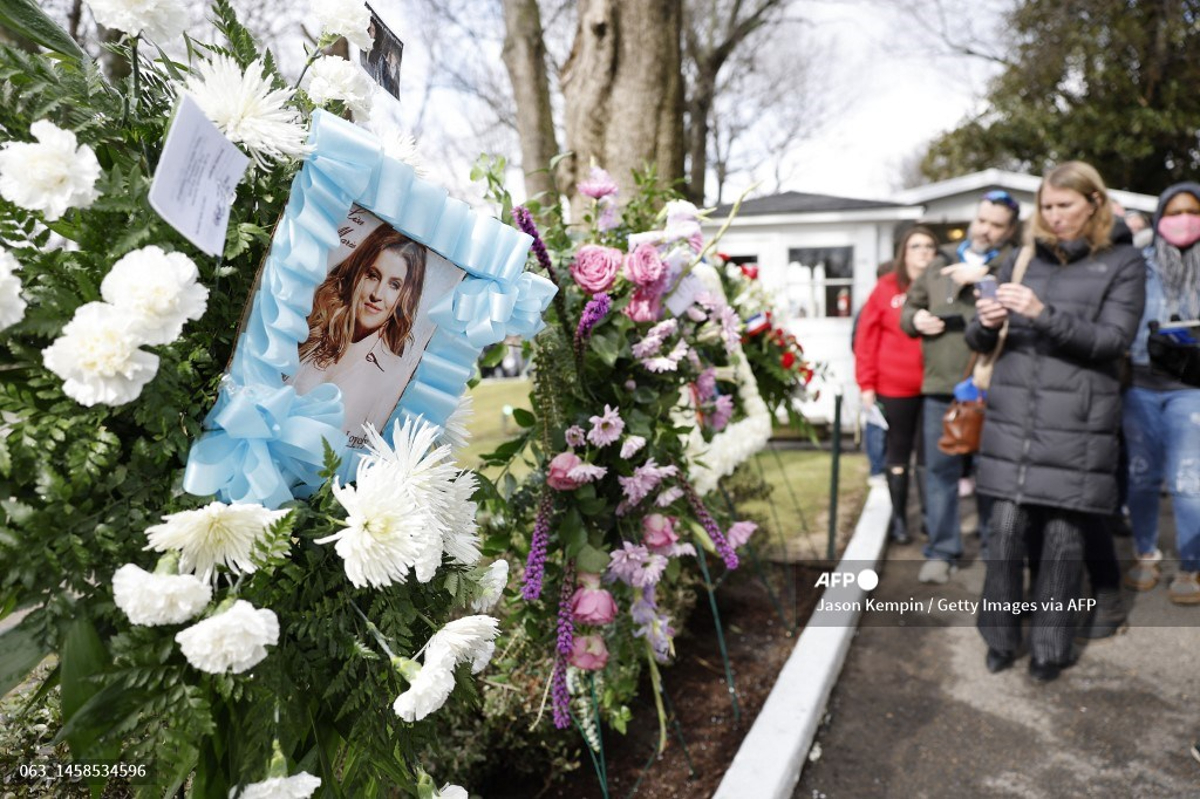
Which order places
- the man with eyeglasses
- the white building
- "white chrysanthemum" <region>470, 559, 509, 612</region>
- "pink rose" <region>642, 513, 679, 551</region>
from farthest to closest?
1. the white building
2. the man with eyeglasses
3. "pink rose" <region>642, 513, 679, 551</region>
4. "white chrysanthemum" <region>470, 559, 509, 612</region>

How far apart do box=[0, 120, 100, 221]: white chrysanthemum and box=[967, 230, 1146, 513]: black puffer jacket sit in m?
2.98

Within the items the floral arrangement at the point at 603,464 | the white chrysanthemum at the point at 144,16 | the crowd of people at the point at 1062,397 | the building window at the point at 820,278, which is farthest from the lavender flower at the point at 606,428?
the building window at the point at 820,278

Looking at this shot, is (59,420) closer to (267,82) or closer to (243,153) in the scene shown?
(243,153)

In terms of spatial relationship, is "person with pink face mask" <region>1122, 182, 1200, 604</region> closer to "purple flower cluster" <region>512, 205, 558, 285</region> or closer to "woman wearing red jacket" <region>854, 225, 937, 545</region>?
"woman wearing red jacket" <region>854, 225, 937, 545</region>

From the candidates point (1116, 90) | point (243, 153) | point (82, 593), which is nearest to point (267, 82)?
point (243, 153)

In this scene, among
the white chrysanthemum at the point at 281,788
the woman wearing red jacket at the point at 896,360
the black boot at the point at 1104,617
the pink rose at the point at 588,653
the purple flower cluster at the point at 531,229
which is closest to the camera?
the white chrysanthemum at the point at 281,788

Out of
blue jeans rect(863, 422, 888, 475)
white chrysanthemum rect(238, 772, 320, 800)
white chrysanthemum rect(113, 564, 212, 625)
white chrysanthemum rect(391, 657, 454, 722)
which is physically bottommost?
blue jeans rect(863, 422, 888, 475)

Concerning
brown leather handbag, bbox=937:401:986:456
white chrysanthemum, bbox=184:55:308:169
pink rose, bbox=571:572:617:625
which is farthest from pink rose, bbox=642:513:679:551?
brown leather handbag, bbox=937:401:986:456

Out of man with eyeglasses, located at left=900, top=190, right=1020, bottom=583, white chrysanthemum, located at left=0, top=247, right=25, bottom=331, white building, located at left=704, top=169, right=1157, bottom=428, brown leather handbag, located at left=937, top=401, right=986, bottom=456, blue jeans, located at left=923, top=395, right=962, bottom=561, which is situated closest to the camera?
white chrysanthemum, located at left=0, top=247, right=25, bottom=331

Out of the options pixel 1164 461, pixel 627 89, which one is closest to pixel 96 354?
pixel 627 89

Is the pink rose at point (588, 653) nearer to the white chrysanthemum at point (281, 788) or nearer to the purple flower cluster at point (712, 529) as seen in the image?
the purple flower cluster at point (712, 529)

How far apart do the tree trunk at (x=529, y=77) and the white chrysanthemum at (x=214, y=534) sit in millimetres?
4982

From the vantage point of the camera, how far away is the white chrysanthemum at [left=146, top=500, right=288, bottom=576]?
3.13ft

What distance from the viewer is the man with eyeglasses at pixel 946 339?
4.09 meters
